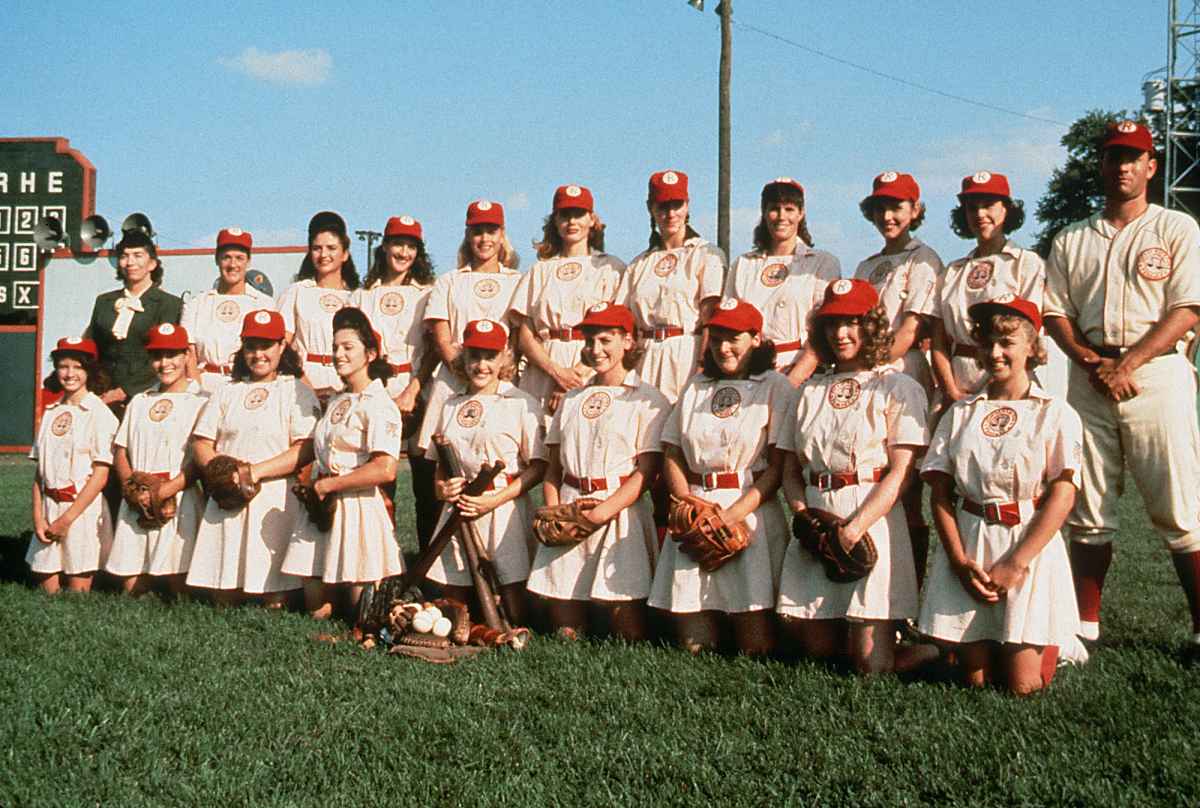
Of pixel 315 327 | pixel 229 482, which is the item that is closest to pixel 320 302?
pixel 315 327

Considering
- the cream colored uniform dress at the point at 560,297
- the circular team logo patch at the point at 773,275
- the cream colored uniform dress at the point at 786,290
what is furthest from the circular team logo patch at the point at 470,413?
the circular team logo patch at the point at 773,275

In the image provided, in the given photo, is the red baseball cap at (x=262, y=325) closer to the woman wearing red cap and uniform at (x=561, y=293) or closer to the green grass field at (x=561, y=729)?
the woman wearing red cap and uniform at (x=561, y=293)

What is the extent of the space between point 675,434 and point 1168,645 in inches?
98.4

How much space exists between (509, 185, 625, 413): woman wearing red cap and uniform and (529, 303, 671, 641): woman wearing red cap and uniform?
1.69 feet

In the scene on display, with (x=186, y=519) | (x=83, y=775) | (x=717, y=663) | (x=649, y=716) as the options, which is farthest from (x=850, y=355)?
(x=186, y=519)

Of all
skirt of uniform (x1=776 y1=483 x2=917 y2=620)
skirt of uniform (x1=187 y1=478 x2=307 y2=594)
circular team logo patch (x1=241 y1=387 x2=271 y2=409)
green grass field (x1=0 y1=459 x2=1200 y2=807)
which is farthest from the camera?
circular team logo patch (x1=241 y1=387 x2=271 y2=409)

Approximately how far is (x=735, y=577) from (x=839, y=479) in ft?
2.32

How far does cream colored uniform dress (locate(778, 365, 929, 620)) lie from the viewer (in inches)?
182

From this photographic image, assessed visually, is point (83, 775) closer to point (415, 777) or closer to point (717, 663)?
point (415, 777)

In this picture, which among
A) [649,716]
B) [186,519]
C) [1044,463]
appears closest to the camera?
[649,716]

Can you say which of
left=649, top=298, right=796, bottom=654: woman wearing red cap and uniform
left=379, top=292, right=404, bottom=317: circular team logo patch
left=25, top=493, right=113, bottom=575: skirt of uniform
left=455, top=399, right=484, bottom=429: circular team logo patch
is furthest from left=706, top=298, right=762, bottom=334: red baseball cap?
left=25, top=493, right=113, bottom=575: skirt of uniform

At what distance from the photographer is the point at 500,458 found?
587 centimetres

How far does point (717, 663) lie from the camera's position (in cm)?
484

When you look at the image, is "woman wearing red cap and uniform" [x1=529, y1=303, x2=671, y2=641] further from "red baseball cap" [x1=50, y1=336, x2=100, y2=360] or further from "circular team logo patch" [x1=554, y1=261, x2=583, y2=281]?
"red baseball cap" [x1=50, y1=336, x2=100, y2=360]
